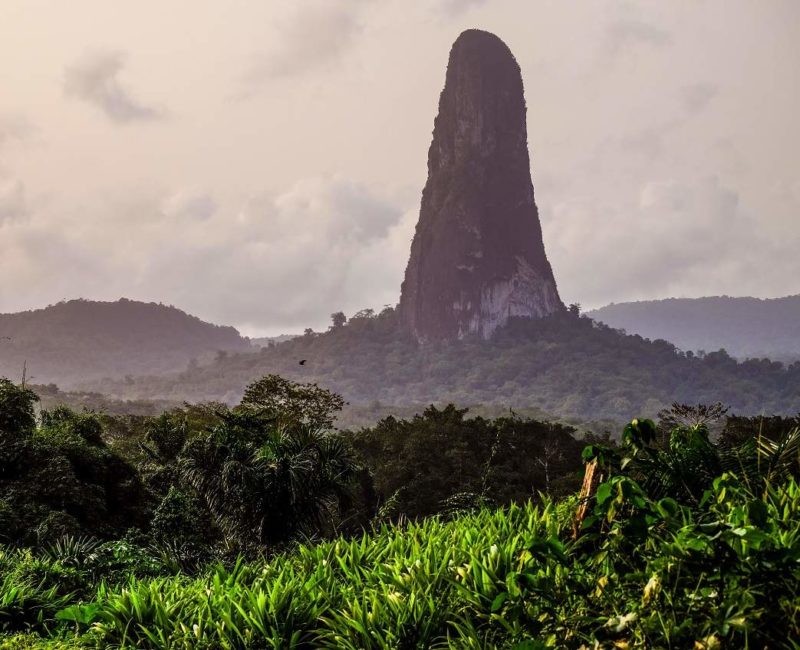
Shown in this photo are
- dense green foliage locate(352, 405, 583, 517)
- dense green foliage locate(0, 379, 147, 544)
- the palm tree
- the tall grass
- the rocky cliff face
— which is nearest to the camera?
the tall grass

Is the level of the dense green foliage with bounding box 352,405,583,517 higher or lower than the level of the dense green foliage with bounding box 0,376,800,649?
lower

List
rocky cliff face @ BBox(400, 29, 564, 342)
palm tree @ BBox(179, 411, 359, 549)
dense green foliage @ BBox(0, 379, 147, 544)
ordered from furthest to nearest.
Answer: rocky cliff face @ BBox(400, 29, 564, 342) → dense green foliage @ BBox(0, 379, 147, 544) → palm tree @ BBox(179, 411, 359, 549)

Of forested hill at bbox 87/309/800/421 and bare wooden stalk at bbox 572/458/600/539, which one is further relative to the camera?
forested hill at bbox 87/309/800/421

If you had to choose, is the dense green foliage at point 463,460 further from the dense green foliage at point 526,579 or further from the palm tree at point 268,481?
the dense green foliage at point 526,579

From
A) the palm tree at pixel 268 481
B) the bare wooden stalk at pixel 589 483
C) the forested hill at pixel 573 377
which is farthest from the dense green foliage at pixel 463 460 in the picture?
the forested hill at pixel 573 377

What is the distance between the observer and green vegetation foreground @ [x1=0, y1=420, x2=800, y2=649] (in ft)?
12.6

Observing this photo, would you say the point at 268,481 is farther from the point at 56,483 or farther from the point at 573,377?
the point at 573,377

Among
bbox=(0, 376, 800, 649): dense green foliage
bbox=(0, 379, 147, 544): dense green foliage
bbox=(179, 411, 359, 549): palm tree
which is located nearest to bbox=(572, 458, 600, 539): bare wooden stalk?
bbox=(0, 376, 800, 649): dense green foliage

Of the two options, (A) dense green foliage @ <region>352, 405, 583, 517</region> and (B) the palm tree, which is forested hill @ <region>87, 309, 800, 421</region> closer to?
(A) dense green foliage @ <region>352, 405, 583, 517</region>

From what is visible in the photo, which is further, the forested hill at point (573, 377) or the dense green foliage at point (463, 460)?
the forested hill at point (573, 377)

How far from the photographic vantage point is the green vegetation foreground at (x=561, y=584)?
384cm

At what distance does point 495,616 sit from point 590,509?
1.28 metres

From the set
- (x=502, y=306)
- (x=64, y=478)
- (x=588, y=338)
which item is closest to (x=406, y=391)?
(x=502, y=306)

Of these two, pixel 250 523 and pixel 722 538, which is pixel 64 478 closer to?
pixel 250 523
